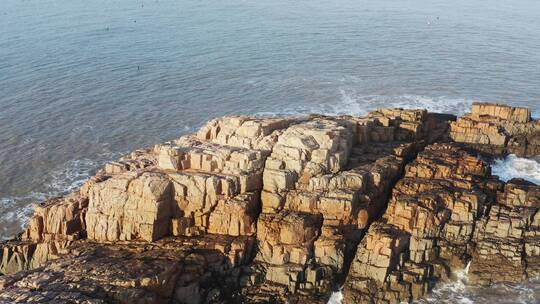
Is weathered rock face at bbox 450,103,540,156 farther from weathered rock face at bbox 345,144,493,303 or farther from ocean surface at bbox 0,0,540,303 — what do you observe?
weathered rock face at bbox 345,144,493,303

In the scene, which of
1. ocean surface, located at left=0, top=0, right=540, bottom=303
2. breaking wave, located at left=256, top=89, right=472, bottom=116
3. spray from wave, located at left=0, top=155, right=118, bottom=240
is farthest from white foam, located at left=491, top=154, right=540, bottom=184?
spray from wave, located at left=0, top=155, right=118, bottom=240

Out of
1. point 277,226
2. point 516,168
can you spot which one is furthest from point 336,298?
point 516,168

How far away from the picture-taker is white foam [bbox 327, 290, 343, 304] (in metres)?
44.7

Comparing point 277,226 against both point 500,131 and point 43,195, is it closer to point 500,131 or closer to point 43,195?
point 43,195

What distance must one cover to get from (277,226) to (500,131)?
118 ft

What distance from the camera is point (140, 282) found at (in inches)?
1596

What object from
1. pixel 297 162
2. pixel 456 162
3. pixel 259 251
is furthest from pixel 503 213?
pixel 259 251

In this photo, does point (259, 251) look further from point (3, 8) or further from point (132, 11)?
point (3, 8)

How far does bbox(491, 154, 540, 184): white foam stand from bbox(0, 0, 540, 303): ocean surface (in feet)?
0.74

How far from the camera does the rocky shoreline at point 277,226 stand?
4453 cm

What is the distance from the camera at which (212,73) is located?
346 feet

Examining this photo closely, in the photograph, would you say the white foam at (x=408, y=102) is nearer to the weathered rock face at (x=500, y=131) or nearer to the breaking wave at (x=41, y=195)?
the weathered rock face at (x=500, y=131)

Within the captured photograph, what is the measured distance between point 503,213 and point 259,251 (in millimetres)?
23106

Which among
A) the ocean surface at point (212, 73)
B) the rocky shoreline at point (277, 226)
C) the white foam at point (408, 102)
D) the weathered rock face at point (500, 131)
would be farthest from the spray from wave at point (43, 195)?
the weathered rock face at point (500, 131)
